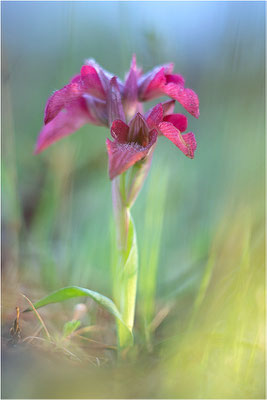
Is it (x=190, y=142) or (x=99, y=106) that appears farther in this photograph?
(x=99, y=106)

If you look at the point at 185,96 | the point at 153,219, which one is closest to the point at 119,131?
the point at 185,96

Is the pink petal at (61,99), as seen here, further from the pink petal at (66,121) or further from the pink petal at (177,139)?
the pink petal at (177,139)

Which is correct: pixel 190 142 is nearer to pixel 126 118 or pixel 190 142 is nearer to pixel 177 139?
pixel 177 139

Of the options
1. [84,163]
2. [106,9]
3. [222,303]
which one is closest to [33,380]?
[222,303]

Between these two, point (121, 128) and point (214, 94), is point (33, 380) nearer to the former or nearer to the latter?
point (121, 128)

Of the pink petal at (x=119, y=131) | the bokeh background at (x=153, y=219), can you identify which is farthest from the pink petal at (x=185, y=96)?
the bokeh background at (x=153, y=219)
